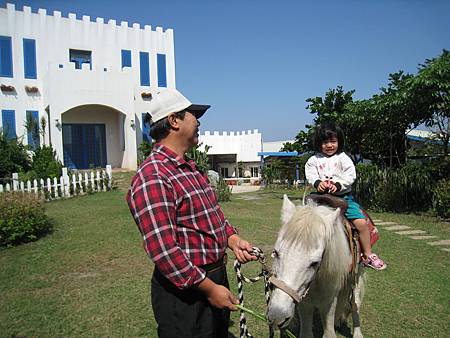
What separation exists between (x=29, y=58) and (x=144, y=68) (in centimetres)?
637

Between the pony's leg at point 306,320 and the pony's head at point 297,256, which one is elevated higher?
the pony's head at point 297,256

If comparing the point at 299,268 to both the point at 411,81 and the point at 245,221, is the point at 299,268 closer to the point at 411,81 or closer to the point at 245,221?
the point at 245,221

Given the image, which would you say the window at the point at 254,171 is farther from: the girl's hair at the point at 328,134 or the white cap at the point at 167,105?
the white cap at the point at 167,105

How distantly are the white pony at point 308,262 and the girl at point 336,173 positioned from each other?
22.0 inches

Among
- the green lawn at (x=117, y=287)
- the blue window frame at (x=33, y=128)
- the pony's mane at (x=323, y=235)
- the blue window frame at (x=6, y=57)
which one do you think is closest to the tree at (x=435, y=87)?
the green lawn at (x=117, y=287)

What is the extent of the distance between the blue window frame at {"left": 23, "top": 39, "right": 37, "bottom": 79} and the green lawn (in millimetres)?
14631

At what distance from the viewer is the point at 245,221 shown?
30.9 feet

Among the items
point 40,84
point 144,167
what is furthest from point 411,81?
point 40,84

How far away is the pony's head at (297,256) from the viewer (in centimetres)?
190

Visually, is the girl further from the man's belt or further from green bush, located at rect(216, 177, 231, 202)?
green bush, located at rect(216, 177, 231, 202)

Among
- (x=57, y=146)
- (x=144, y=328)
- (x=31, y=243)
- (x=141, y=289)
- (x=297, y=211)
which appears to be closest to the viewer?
(x=297, y=211)

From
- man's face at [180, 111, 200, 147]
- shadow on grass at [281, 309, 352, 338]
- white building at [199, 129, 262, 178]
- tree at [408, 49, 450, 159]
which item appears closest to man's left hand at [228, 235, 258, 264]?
man's face at [180, 111, 200, 147]

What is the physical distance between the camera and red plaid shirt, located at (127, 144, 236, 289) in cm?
164

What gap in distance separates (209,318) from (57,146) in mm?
18204
